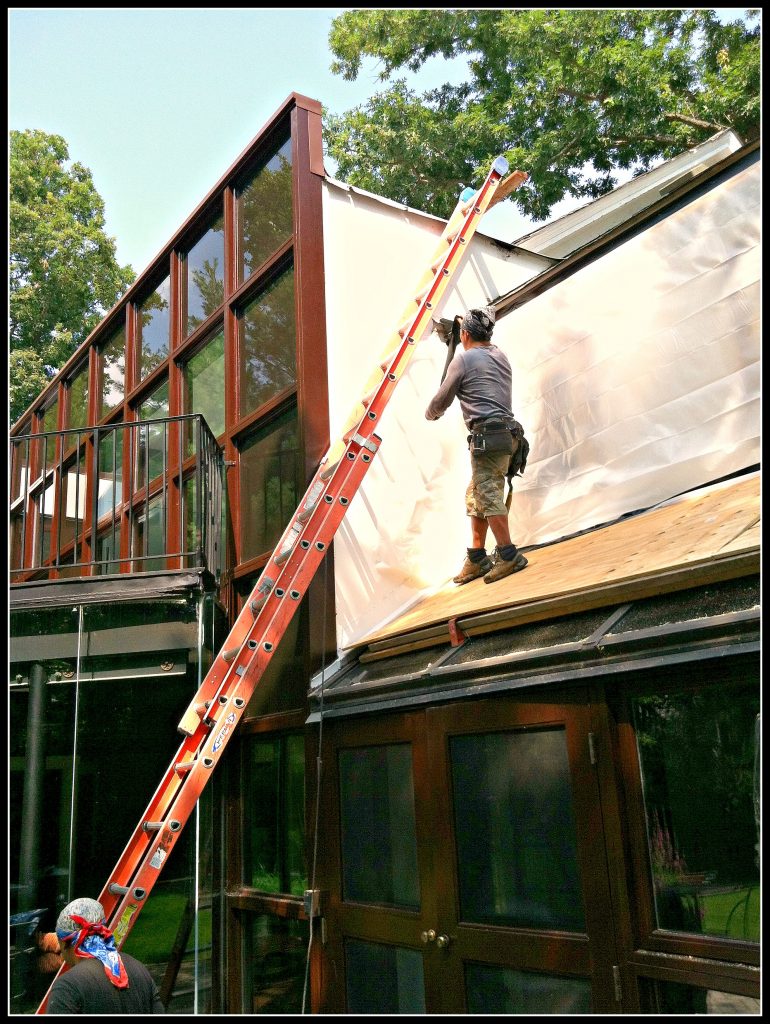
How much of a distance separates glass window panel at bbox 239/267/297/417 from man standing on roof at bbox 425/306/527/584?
1575 millimetres

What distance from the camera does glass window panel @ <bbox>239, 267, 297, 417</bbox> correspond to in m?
7.48

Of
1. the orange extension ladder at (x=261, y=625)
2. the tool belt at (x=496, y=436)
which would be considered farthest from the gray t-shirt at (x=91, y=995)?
the tool belt at (x=496, y=436)

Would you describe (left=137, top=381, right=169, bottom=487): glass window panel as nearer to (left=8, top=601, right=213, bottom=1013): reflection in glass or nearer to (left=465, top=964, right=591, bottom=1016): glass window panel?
(left=8, top=601, right=213, bottom=1013): reflection in glass

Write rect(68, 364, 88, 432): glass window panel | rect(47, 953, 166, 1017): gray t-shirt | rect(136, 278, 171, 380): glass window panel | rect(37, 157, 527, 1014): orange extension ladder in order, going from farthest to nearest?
rect(68, 364, 88, 432): glass window panel < rect(136, 278, 171, 380): glass window panel < rect(37, 157, 527, 1014): orange extension ladder < rect(47, 953, 166, 1017): gray t-shirt

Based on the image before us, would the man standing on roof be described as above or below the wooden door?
above

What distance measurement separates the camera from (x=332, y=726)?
6152mm

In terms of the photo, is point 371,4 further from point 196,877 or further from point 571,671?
point 196,877

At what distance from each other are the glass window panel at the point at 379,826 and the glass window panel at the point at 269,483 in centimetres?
212

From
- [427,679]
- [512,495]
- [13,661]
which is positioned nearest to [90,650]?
[13,661]

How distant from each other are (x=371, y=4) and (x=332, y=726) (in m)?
4.38

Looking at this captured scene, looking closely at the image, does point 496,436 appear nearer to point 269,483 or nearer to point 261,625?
point 261,625

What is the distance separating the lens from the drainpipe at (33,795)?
643cm

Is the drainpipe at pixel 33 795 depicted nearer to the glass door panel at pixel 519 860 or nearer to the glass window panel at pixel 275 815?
the glass window panel at pixel 275 815

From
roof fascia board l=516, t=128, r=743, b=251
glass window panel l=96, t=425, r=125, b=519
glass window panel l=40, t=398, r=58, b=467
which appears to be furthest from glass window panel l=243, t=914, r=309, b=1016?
glass window panel l=40, t=398, r=58, b=467
